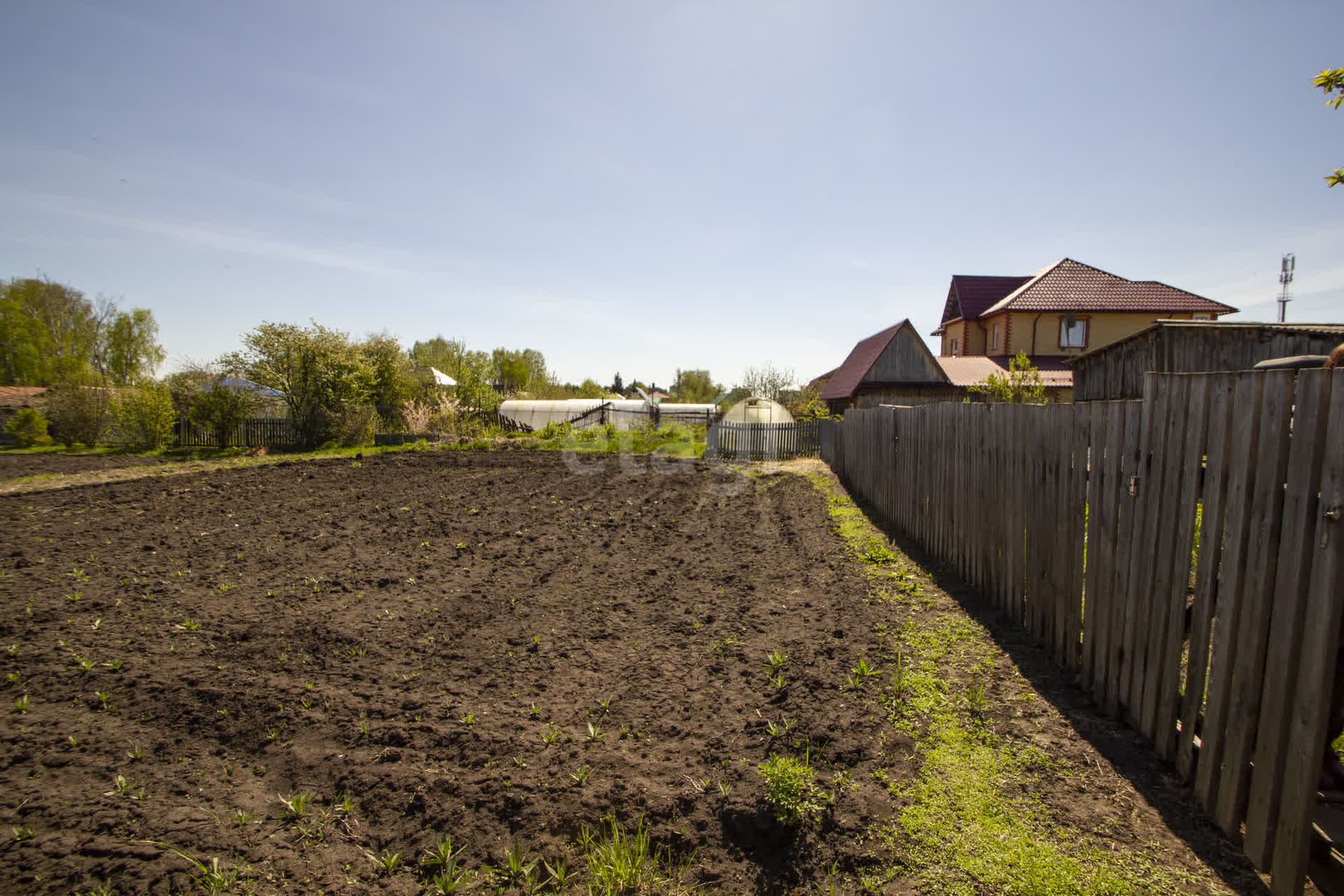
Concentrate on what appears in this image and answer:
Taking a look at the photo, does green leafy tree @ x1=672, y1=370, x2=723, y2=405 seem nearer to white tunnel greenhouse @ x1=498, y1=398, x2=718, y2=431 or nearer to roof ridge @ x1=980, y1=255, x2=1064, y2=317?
white tunnel greenhouse @ x1=498, y1=398, x2=718, y2=431

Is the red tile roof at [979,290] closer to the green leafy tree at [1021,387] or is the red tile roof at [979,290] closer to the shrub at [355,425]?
the green leafy tree at [1021,387]

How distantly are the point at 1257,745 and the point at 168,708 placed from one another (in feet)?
16.0

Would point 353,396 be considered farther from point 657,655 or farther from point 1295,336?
point 1295,336

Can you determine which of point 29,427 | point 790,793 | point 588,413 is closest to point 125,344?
point 29,427

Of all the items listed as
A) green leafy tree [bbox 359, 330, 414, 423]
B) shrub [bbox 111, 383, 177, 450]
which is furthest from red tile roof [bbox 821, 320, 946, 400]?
shrub [bbox 111, 383, 177, 450]

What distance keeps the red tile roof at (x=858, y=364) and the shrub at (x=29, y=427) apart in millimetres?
26538

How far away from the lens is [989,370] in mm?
24000

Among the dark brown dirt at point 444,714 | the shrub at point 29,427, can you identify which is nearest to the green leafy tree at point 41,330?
the shrub at point 29,427

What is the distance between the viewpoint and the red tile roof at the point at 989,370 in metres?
22.0

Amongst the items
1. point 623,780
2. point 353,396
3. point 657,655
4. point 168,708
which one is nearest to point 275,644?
point 168,708

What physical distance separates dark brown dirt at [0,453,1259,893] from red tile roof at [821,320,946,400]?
59.1 feet

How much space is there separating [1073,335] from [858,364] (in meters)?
8.89

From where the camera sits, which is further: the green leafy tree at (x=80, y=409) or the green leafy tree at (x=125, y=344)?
the green leafy tree at (x=125, y=344)

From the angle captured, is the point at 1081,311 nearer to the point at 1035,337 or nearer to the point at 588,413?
the point at 1035,337
